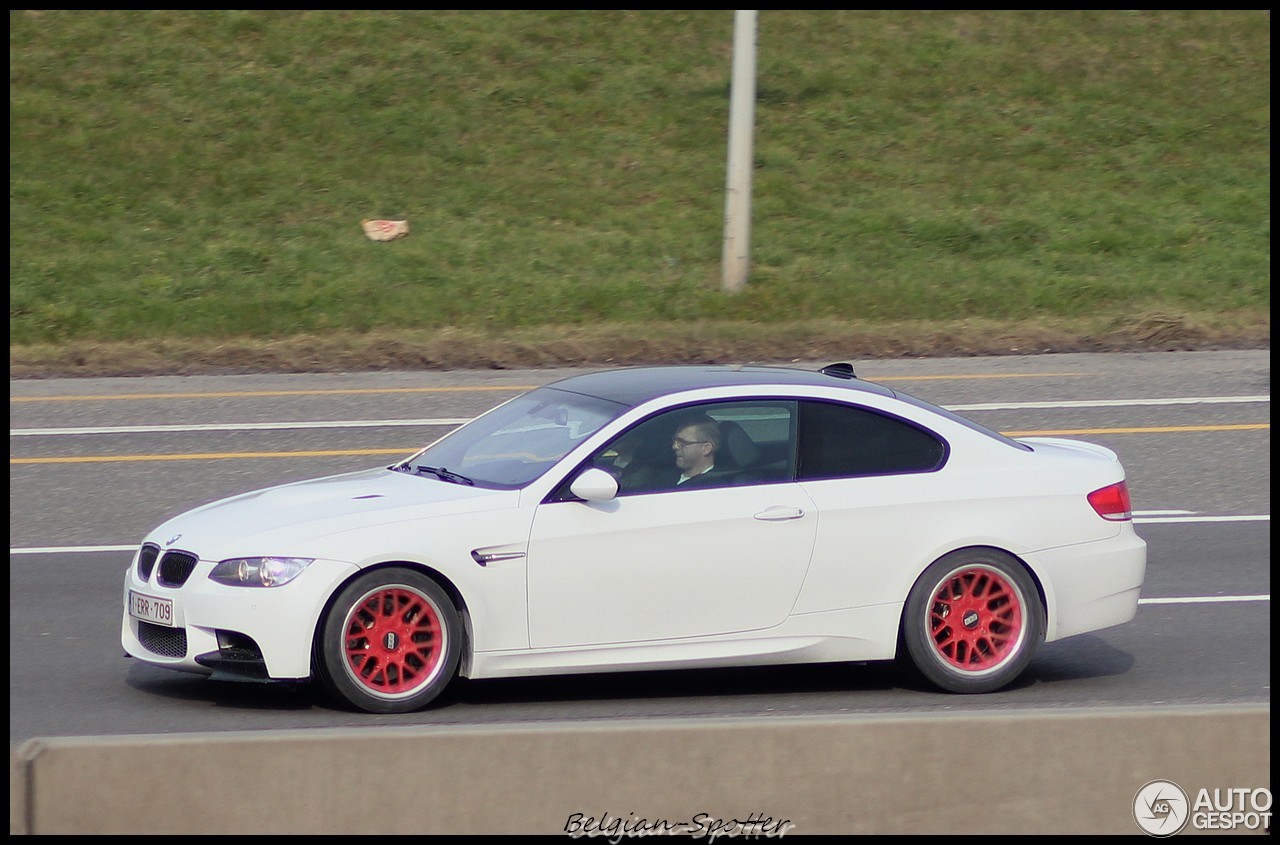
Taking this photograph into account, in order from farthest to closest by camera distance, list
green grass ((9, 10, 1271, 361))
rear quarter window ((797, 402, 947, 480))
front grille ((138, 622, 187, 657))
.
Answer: green grass ((9, 10, 1271, 361)), rear quarter window ((797, 402, 947, 480)), front grille ((138, 622, 187, 657))

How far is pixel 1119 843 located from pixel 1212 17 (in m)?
30.0

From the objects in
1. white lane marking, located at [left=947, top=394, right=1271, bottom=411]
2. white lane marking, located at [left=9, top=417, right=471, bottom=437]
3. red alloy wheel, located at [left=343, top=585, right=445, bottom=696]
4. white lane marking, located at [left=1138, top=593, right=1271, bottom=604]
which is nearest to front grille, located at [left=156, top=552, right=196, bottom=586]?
red alloy wheel, located at [left=343, top=585, right=445, bottom=696]

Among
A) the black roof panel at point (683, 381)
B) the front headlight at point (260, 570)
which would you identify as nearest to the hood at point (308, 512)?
the front headlight at point (260, 570)

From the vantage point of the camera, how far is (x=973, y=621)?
23.4ft

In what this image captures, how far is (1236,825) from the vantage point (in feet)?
14.8

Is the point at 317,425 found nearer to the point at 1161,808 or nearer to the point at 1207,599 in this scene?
the point at 1207,599

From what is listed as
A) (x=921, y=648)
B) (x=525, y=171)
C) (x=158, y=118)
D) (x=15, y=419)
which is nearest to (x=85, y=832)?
(x=921, y=648)

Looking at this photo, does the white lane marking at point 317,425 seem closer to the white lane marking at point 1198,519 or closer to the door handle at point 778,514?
the white lane marking at point 1198,519

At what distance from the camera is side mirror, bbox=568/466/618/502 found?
6.66m

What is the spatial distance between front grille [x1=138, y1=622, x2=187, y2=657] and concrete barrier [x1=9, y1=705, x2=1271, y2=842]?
2.38 meters

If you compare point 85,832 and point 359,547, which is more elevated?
point 359,547

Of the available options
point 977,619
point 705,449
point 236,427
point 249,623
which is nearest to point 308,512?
point 249,623

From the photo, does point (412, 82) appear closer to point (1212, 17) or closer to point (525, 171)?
point (525, 171)

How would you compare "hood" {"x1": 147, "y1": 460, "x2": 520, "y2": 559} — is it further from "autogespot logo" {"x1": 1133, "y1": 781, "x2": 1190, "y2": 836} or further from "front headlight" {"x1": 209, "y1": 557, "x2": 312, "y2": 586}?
"autogespot logo" {"x1": 1133, "y1": 781, "x2": 1190, "y2": 836}
